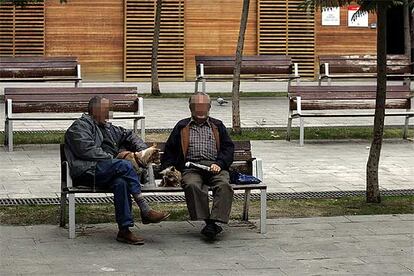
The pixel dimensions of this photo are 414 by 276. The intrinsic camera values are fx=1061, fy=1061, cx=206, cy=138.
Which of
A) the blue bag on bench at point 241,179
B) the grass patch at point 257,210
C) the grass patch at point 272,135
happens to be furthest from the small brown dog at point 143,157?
the grass patch at point 272,135

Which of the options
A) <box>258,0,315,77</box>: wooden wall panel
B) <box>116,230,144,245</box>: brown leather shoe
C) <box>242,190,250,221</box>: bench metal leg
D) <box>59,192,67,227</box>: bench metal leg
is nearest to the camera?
<box>116,230,144,245</box>: brown leather shoe

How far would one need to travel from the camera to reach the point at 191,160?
9.92m

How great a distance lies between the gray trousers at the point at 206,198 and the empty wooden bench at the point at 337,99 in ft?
21.9

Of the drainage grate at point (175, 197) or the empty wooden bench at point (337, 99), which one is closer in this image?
the drainage grate at point (175, 197)

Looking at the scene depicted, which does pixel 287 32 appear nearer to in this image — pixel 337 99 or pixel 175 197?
pixel 337 99

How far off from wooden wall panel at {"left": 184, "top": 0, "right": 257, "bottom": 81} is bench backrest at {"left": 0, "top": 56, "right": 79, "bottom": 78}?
19.6 ft

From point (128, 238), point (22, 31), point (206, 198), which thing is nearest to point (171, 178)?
point (206, 198)

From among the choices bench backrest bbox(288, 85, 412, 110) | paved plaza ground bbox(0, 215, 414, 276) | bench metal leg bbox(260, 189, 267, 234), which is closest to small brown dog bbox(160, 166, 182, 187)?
paved plaza ground bbox(0, 215, 414, 276)

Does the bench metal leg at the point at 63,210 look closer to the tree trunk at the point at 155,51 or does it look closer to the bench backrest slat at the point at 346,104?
the bench backrest slat at the point at 346,104

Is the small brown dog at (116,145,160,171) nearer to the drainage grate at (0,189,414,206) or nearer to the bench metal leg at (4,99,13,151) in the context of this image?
the drainage grate at (0,189,414,206)

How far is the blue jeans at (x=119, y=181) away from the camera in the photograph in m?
9.25

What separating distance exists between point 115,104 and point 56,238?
6410 millimetres

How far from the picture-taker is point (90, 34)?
1033 inches

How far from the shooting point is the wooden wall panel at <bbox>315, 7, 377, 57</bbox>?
27953 millimetres
